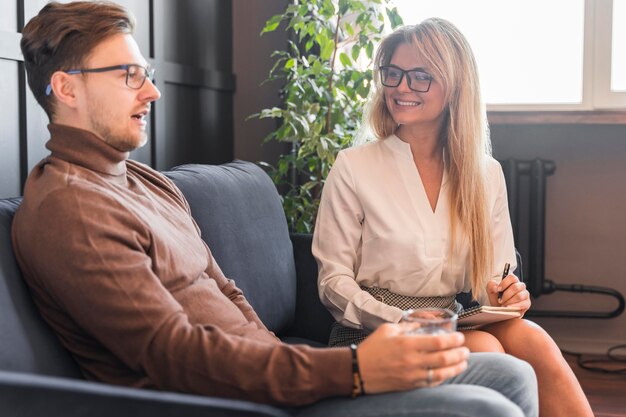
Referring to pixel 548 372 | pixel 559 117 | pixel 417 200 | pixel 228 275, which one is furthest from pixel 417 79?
pixel 559 117

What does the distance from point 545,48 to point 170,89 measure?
1673 mm

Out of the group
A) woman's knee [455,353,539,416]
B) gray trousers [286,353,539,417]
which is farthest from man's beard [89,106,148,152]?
woman's knee [455,353,539,416]

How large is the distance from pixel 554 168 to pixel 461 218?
167 centimetres

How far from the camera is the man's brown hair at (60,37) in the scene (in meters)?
1.54

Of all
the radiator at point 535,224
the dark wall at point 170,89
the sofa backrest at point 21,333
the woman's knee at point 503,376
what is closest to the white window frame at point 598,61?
the radiator at point 535,224

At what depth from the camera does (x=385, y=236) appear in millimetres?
2170

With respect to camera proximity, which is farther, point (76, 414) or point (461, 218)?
point (461, 218)

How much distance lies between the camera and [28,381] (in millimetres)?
1111

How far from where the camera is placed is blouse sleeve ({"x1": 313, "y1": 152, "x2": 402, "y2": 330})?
210cm

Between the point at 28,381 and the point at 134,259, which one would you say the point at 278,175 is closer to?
the point at 134,259

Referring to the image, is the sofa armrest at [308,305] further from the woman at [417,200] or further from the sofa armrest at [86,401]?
the sofa armrest at [86,401]

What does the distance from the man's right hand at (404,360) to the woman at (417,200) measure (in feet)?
2.48

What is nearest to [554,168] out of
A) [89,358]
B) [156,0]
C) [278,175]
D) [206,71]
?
[278,175]

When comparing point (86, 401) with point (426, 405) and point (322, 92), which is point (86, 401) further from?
point (322, 92)
